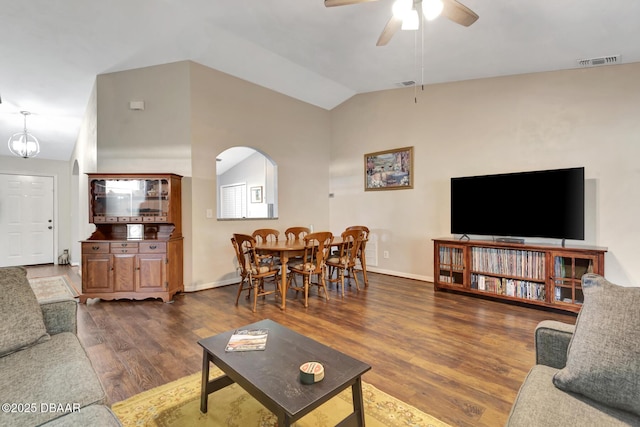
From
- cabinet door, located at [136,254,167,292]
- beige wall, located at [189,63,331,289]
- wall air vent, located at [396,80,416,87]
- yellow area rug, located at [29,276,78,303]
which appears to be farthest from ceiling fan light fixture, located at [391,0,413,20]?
yellow area rug, located at [29,276,78,303]

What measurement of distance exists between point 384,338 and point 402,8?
106 inches

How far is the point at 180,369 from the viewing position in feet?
7.22

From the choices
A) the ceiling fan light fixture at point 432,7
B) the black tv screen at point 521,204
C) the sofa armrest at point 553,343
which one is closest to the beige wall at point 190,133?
the black tv screen at point 521,204

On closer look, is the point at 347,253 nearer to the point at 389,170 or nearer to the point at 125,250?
the point at 389,170

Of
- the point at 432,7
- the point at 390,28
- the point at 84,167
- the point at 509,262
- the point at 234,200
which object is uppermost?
the point at 390,28

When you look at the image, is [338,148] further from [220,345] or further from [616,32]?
[220,345]

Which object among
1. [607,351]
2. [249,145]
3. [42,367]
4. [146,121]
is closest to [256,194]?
[249,145]

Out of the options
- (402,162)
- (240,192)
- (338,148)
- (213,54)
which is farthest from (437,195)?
(240,192)

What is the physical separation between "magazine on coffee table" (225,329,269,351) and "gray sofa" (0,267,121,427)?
58cm

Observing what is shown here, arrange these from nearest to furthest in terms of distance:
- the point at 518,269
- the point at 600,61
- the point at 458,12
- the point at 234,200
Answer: the point at 458,12 → the point at 600,61 → the point at 518,269 → the point at 234,200

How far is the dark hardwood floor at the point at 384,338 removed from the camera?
6.36ft

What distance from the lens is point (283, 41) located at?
12.4ft

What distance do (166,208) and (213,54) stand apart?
221 cm

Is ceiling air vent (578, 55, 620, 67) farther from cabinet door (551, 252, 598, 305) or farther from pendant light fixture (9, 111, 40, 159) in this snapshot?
pendant light fixture (9, 111, 40, 159)
